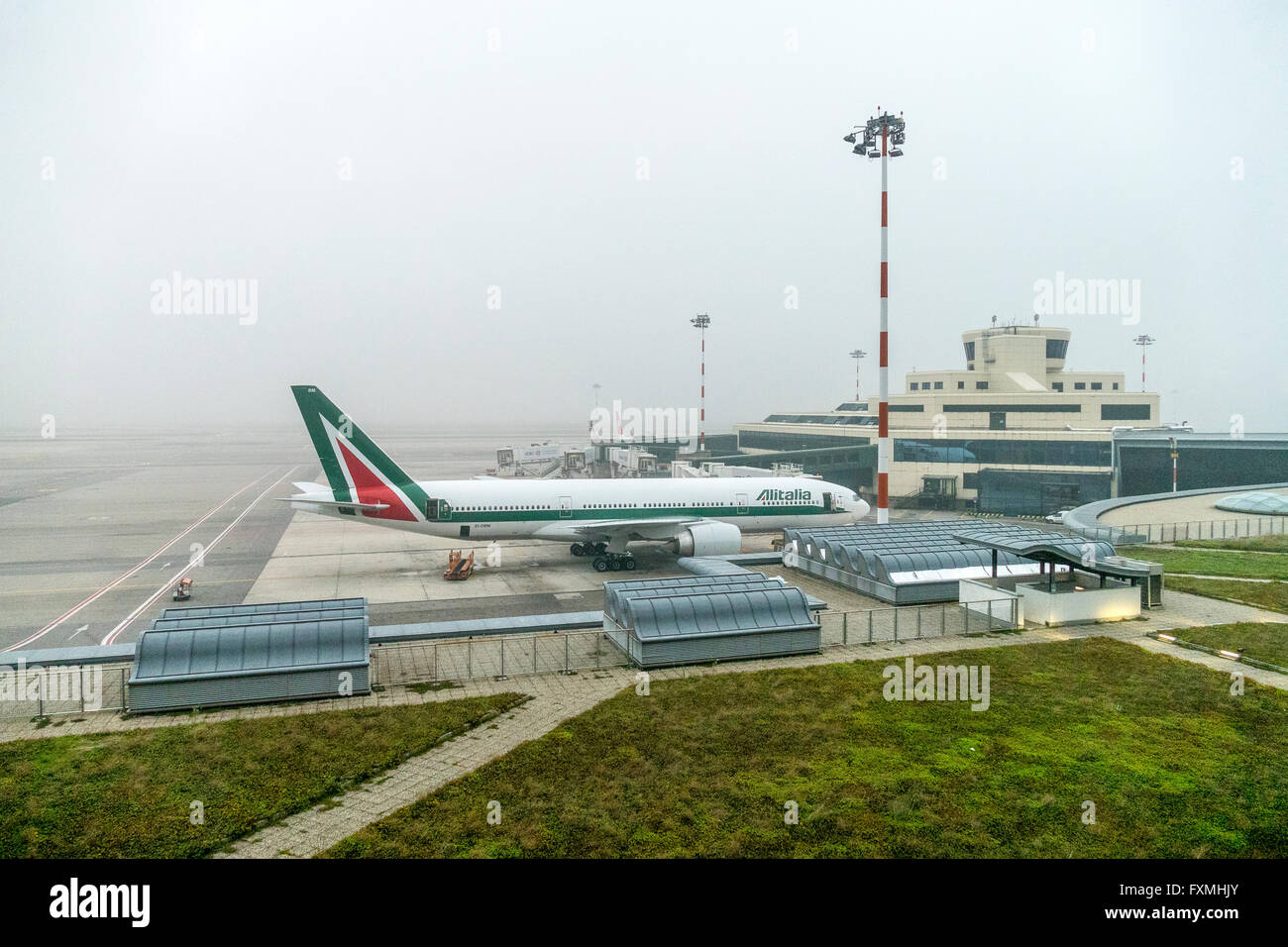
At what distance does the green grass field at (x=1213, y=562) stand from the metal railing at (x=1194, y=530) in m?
1.05

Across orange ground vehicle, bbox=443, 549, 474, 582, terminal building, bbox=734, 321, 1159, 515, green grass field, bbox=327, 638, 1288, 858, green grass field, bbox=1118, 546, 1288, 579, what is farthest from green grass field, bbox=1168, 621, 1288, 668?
terminal building, bbox=734, 321, 1159, 515

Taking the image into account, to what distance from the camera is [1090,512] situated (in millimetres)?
50469

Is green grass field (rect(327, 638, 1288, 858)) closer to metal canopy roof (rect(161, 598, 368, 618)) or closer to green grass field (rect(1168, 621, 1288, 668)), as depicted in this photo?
green grass field (rect(1168, 621, 1288, 668))

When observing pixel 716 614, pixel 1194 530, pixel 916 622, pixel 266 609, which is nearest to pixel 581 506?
pixel 716 614

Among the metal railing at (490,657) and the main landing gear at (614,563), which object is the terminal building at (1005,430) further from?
the metal railing at (490,657)

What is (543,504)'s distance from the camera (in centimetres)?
3856

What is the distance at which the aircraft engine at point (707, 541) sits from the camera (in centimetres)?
3769

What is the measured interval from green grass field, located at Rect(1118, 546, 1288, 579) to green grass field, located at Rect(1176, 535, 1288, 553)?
1311mm

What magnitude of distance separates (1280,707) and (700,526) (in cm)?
2328

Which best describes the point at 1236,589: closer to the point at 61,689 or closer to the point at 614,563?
the point at 614,563

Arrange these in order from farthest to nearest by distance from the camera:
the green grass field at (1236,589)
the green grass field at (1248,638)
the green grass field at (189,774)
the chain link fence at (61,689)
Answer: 1. the green grass field at (1236,589)
2. the green grass field at (1248,638)
3. the chain link fence at (61,689)
4. the green grass field at (189,774)

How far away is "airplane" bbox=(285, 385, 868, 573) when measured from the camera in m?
36.7

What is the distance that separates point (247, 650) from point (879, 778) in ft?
50.7

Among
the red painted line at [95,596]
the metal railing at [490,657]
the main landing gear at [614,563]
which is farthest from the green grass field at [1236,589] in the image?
the red painted line at [95,596]
